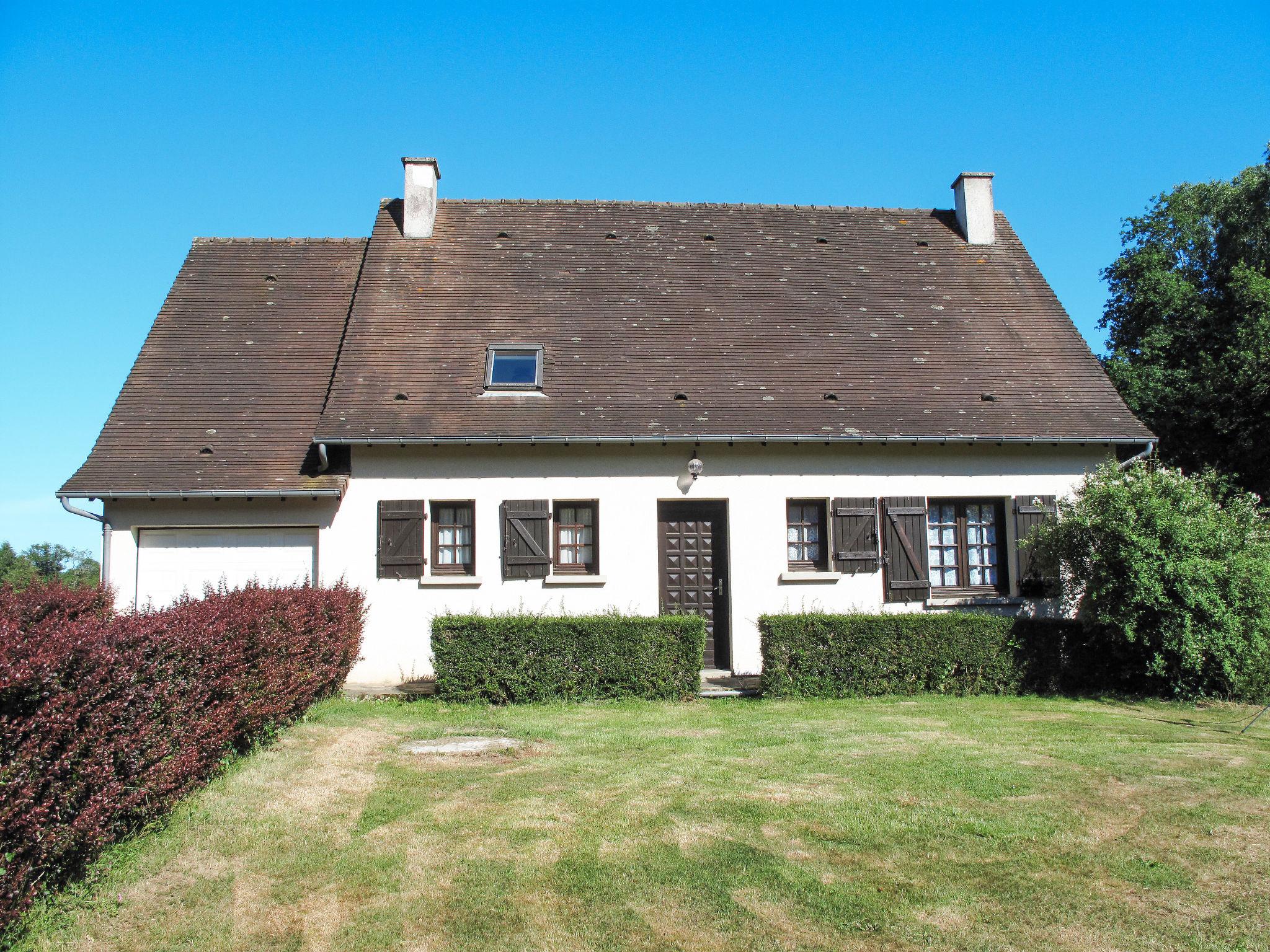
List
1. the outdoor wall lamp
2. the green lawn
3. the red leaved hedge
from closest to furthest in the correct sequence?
the red leaved hedge
the green lawn
the outdoor wall lamp

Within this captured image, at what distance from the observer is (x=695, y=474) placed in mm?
12945

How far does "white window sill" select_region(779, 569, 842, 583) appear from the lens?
42.4 ft

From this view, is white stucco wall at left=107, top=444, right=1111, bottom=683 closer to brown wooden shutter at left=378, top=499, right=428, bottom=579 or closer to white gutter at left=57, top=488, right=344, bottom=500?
brown wooden shutter at left=378, top=499, right=428, bottom=579

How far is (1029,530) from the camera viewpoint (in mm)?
13203

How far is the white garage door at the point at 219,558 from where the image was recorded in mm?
12656

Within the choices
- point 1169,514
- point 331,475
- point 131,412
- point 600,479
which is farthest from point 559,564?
point 1169,514

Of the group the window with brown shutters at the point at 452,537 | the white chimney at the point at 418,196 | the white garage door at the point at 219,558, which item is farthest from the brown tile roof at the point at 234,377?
the window with brown shutters at the point at 452,537

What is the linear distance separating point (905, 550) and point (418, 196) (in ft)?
33.6

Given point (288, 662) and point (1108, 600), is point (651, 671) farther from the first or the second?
point (1108, 600)

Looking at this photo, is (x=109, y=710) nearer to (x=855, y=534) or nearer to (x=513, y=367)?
(x=513, y=367)

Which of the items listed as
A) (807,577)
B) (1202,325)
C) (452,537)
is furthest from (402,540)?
(1202,325)

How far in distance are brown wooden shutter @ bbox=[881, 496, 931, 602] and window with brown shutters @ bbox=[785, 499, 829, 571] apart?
87 centimetres

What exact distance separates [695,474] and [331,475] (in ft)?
16.6

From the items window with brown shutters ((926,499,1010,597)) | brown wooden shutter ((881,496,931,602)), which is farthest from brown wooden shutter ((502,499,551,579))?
window with brown shutters ((926,499,1010,597))
